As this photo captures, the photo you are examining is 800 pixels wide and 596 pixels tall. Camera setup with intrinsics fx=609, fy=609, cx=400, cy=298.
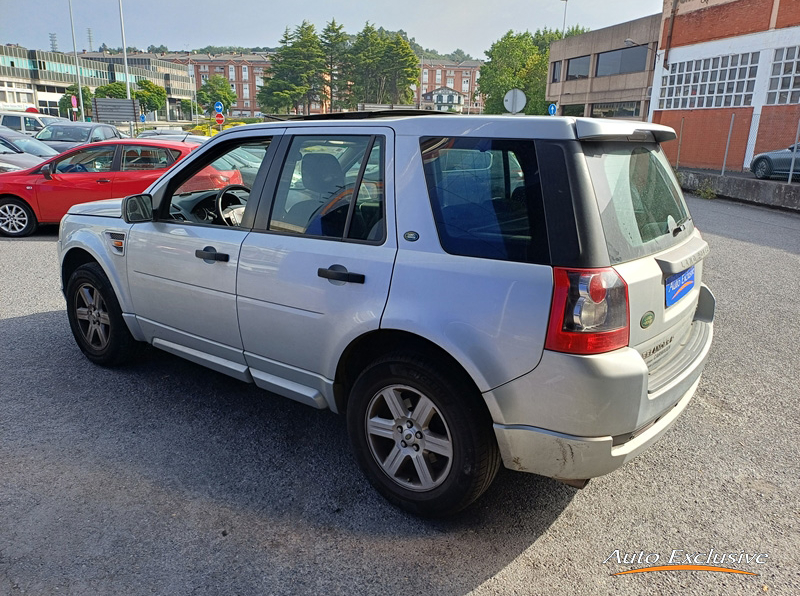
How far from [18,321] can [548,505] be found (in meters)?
5.23

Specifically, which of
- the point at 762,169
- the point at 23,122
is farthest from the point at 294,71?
the point at 762,169

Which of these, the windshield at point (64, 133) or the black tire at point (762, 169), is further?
the windshield at point (64, 133)

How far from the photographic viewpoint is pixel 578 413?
2.46 meters

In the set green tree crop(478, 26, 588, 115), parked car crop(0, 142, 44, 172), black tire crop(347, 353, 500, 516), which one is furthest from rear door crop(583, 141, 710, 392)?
green tree crop(478, 26, 588, 115)

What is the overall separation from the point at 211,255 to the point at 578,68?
53.9 m

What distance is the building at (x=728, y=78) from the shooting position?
24.6 metres

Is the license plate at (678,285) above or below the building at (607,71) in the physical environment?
below

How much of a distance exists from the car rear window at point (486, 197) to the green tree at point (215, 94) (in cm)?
12462

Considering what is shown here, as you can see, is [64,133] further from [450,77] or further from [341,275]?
[450,77]

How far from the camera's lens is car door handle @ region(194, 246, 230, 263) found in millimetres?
3541

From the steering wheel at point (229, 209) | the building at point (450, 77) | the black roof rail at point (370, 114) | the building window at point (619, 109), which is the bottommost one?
the steering wheel at point (229, 209)

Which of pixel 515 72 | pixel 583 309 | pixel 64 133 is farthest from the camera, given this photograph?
pixel 515 72

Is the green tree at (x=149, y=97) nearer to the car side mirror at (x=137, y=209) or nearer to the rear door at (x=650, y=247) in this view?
the car side mirror at (x=137, y=209)

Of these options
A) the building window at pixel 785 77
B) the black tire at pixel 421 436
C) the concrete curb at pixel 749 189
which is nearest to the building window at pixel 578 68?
the building window at pixel 785 77
